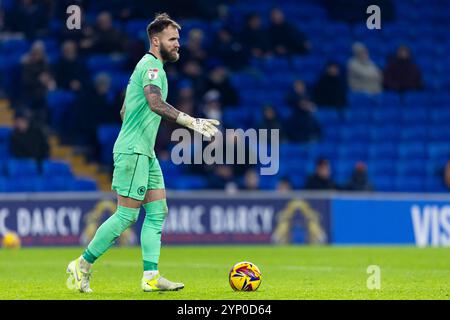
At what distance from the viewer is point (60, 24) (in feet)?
82.1

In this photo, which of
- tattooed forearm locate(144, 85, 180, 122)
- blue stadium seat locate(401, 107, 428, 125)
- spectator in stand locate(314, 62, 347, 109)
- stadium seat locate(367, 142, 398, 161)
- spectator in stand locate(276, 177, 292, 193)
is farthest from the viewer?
blue stadium seat locate(401, 107, 428, 125)

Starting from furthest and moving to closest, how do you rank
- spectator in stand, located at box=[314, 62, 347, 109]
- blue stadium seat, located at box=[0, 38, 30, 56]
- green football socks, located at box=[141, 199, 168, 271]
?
blue stadium seat, located at box=[0, 38, 30, 56], spectator in stand, located at box=[314, 62, 347, 109], green football socks, located at box=[141, 199, 168, 271]

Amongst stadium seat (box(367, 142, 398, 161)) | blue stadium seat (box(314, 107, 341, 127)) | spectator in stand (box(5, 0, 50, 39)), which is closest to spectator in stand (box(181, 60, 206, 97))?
blue stadium seat (box(314, 107, 341, 127))

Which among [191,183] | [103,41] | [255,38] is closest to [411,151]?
[255,38]

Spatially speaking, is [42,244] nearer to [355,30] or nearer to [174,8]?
[174,8]

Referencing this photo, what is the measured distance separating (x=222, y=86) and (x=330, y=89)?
2.47 metres

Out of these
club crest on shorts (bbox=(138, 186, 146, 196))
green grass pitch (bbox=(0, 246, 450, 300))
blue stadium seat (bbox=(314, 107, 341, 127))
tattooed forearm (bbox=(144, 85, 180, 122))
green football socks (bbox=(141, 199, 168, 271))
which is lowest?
green grass pitch (bbox=(0, 246, 450, 300))

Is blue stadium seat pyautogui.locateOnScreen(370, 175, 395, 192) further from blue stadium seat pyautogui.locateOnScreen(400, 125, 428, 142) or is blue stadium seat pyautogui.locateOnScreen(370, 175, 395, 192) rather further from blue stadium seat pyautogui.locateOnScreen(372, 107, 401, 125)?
Answer: blue stadium seat pyautogui.locateOnScreen(372, 107, 401, 125)

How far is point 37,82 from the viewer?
2303 cm

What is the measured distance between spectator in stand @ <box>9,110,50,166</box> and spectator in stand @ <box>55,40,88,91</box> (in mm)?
1407

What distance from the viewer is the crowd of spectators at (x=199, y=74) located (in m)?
22.4

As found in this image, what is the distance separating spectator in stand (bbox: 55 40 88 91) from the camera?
23078 millimetres

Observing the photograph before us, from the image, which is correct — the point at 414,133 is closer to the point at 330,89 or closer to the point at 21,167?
the point at 330,89
